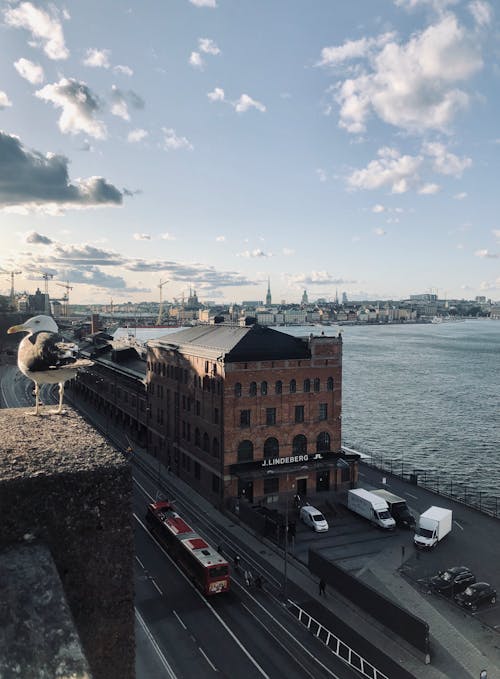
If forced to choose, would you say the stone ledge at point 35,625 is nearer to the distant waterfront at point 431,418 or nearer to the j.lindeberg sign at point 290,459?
the j.lindeberg sign at point 290,459

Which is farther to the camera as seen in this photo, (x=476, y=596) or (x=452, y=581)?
(x=452, y=581)

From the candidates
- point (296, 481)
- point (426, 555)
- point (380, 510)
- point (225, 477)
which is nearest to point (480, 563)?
point (426, 555)

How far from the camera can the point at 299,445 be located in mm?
59406

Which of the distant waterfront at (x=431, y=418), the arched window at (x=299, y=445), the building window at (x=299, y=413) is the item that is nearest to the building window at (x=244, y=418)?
the building window at (x=299, y=413)

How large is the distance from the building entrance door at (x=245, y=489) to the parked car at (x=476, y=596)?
23399 mm

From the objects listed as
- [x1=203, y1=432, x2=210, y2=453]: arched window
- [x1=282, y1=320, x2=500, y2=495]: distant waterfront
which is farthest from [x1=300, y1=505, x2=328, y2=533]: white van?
[x1=282, y1=320, x2=500, y2=495]: distant waterfront

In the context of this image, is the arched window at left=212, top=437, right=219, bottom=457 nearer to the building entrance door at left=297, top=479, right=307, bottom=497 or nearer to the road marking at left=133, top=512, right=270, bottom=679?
the building entrance door at left=297, top=479, right=307, bottom=497

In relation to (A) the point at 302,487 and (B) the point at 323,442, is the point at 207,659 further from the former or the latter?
(B) the point at 323,442

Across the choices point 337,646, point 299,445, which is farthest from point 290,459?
point 337,646

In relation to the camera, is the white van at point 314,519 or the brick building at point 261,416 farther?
the brick building at point 261,416

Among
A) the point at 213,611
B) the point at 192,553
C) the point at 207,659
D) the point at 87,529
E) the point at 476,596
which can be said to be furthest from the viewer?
the point at 192,553

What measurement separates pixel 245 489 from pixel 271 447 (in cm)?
538

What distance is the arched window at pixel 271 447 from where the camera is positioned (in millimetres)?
57347

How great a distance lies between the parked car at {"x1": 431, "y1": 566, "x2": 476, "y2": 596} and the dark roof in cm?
2658
